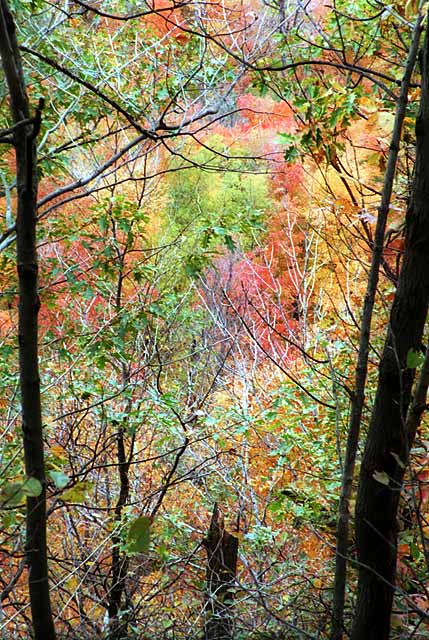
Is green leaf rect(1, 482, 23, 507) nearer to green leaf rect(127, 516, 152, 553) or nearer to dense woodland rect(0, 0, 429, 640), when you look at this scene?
dense woodland rect(0, 0, 429, 640)

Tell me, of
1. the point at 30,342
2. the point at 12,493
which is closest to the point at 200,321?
the point at 30,342

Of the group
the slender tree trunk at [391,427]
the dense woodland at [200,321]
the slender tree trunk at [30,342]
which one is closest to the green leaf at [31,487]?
the dense woodland at [200,321]

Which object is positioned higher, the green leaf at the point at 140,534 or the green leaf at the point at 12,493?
the green leaf at the point at 12,493

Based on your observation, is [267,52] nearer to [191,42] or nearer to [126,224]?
[191,42]

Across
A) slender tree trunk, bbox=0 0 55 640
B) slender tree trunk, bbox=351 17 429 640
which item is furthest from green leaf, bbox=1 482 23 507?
slender tree trunk, bbox=351 17 429 640

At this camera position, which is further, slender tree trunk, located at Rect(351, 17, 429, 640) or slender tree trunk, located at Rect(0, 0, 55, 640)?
slender tree trunk, located at Rect(351, 17, 429, 640)

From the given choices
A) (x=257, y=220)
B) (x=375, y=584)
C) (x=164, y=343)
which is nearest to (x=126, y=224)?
(x=257, y=220)

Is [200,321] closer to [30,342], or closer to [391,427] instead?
[391,427]

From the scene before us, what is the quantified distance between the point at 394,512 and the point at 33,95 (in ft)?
8.05

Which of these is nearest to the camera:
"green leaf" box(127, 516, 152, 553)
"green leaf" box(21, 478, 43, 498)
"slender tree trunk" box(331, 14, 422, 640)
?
"green leaf" box(21, 478, 43, 498)

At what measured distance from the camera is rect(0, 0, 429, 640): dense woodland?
111cm

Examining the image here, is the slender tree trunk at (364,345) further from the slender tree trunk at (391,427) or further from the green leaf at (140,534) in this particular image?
the green leaf at (140,534)

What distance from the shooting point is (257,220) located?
2.90 m

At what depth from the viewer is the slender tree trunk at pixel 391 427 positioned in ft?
3.65
